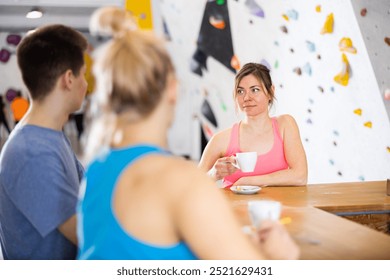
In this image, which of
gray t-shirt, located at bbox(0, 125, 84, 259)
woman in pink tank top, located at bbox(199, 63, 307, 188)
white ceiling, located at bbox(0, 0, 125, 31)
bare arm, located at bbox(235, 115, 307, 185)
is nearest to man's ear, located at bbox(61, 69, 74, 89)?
gray t-shirt, located at bbox(0, 125, 84, 259)

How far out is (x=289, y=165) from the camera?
2.25 metres

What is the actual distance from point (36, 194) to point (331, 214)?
2.66ft

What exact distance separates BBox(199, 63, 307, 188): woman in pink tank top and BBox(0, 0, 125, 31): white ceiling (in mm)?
2563

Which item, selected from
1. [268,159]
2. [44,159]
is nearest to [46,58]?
[44,159]

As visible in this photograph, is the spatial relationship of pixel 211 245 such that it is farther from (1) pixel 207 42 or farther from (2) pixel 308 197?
(1) pixel 207 42

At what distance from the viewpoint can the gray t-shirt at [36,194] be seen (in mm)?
1303

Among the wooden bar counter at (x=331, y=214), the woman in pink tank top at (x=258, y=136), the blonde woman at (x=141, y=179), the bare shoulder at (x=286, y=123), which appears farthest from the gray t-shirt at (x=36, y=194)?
the bare shoulder at (x=286, y=123)

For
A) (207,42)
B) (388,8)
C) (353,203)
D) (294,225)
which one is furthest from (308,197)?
(207,42)

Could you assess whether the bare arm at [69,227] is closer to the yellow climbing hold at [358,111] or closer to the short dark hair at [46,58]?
the short dark hair at [46,58]

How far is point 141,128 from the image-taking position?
914 millimetres
